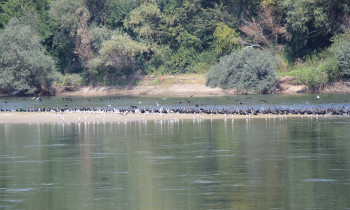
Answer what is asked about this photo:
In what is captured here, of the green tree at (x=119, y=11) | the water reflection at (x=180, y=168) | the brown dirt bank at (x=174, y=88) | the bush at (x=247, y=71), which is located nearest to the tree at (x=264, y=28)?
the bush at (x=247, y=71)

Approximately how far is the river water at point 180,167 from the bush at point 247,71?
2954cm

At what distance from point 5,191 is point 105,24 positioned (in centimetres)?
6667

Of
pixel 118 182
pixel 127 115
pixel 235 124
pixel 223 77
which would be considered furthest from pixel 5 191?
pixel 223 77

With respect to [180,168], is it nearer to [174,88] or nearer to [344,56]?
[344,56]

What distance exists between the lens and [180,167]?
24000 mm

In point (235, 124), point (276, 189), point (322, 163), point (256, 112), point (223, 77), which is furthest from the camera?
point (223, 77)

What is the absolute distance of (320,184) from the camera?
20.3m

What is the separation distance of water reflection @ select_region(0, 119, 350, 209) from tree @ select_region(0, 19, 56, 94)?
39570 millimetres

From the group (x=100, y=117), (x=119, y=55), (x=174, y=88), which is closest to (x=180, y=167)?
(x=100, y=117)

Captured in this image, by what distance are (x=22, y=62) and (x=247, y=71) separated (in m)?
26.7

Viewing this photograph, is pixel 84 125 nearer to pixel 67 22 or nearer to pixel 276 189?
pixel 276 189

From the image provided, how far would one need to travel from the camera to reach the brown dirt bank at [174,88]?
227ft

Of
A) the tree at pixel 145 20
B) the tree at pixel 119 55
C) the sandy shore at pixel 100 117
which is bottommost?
the sandy shore at pixel 100 117

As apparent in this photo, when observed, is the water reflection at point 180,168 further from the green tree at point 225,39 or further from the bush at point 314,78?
the green tree at point 225,39
